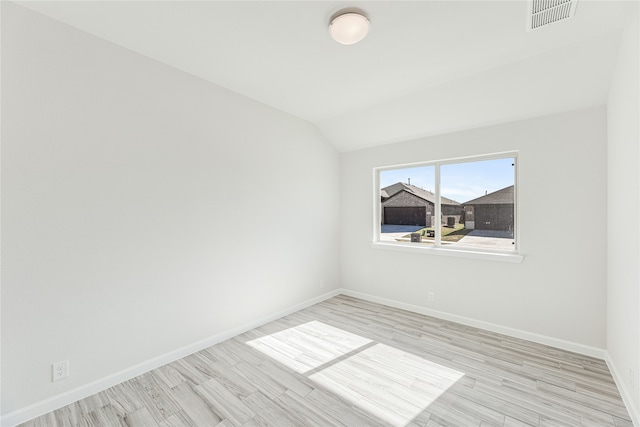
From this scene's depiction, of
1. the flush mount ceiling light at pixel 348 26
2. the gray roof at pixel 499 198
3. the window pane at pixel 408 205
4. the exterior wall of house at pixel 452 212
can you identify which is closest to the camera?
the flush mount ceiling light at pixel 348 26

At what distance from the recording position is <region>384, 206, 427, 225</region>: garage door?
379 centimetres

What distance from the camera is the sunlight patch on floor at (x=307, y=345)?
2.50 meters

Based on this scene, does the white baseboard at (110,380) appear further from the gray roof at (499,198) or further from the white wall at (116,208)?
the gray roof at (499,198)

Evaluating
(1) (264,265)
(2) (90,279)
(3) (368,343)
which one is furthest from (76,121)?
(3) (368,343)

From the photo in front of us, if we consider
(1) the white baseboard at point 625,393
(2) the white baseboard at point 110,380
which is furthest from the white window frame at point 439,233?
(2) the white baseboard at point 110,380

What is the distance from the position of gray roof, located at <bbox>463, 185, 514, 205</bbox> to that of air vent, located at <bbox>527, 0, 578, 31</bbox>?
1.69 m

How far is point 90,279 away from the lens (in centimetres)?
204

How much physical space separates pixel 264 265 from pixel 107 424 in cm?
186

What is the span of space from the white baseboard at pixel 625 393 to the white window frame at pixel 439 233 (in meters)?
1.04

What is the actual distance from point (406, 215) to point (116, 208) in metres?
3.41

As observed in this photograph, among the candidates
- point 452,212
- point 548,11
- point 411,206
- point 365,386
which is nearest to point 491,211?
point 452,212

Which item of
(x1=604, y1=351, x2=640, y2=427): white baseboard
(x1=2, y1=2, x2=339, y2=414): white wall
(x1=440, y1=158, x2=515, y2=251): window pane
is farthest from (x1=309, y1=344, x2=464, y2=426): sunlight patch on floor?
(x1=440, y1=158, x2=515, y2=251): window pane

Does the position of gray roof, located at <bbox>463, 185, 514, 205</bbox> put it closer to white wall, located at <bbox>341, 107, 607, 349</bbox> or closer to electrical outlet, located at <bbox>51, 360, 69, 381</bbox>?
white wall, located at <bbox>341, 107, 607, 349</bbox>

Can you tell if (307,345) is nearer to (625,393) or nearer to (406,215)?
(406,215)
